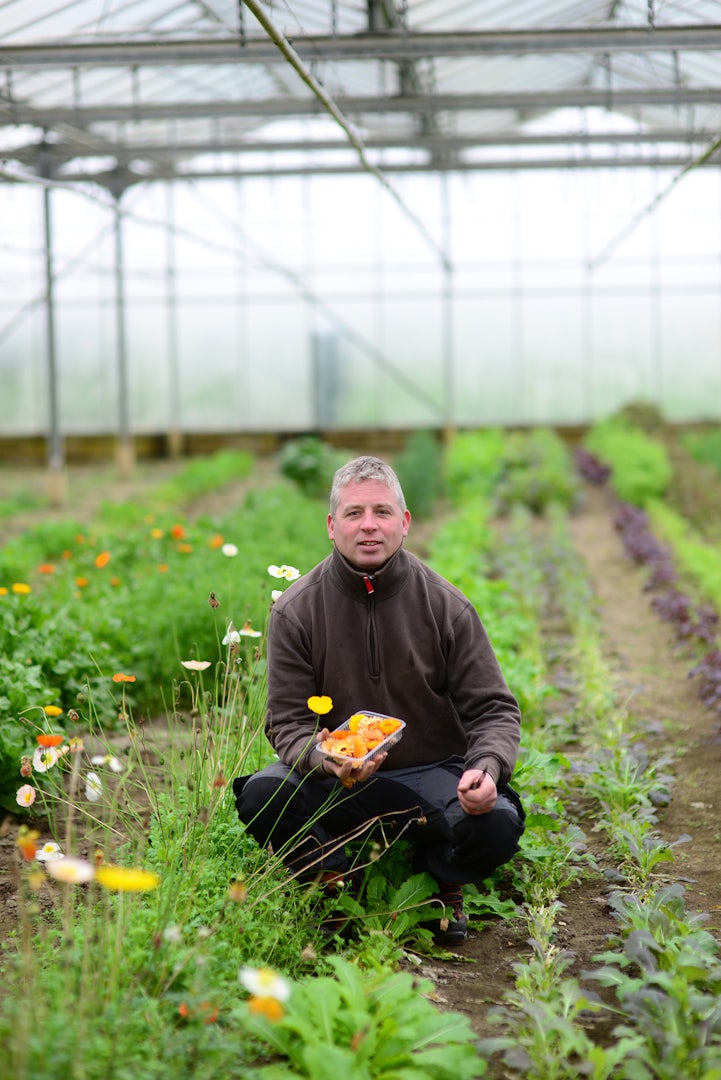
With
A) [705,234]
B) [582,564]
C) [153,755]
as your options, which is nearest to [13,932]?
[153,755]

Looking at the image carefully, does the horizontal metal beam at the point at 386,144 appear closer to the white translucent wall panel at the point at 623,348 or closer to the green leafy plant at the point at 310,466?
the green leafy plant at the point at 310,466

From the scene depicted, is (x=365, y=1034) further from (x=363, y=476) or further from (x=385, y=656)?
(x=363, y=476)

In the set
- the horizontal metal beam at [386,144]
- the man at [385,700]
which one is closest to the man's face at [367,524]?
the man at [385,700]

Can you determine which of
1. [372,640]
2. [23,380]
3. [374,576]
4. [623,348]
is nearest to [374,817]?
[372,640]

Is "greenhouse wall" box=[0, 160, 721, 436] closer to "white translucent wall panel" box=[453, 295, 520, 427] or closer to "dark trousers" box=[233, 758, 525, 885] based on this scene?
"white translucent wall panel" box=[453, 295, 520, 427]

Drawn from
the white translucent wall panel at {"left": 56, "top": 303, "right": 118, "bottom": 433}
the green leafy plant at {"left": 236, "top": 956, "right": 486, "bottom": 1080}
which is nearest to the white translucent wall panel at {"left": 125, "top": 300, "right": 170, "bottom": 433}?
the white translucent wall panel at {"left": 56, "top": 303, "right": 118, "bottom": 433}

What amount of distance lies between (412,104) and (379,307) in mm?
7445

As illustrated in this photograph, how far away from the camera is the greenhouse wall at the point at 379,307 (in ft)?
56.4

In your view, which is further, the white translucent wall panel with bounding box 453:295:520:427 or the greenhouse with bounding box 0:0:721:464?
the white translucent wall panel with bounding box 453:295:520:427

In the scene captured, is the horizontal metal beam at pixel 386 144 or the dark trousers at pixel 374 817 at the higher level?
the horizontal metal beam at pixel 386 144

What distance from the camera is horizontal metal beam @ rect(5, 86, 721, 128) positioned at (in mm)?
9844

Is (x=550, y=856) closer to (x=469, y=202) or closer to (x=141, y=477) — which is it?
(x=141, y=477)

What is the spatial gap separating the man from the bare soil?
0.14 meters

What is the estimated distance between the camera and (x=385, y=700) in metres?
2.84
